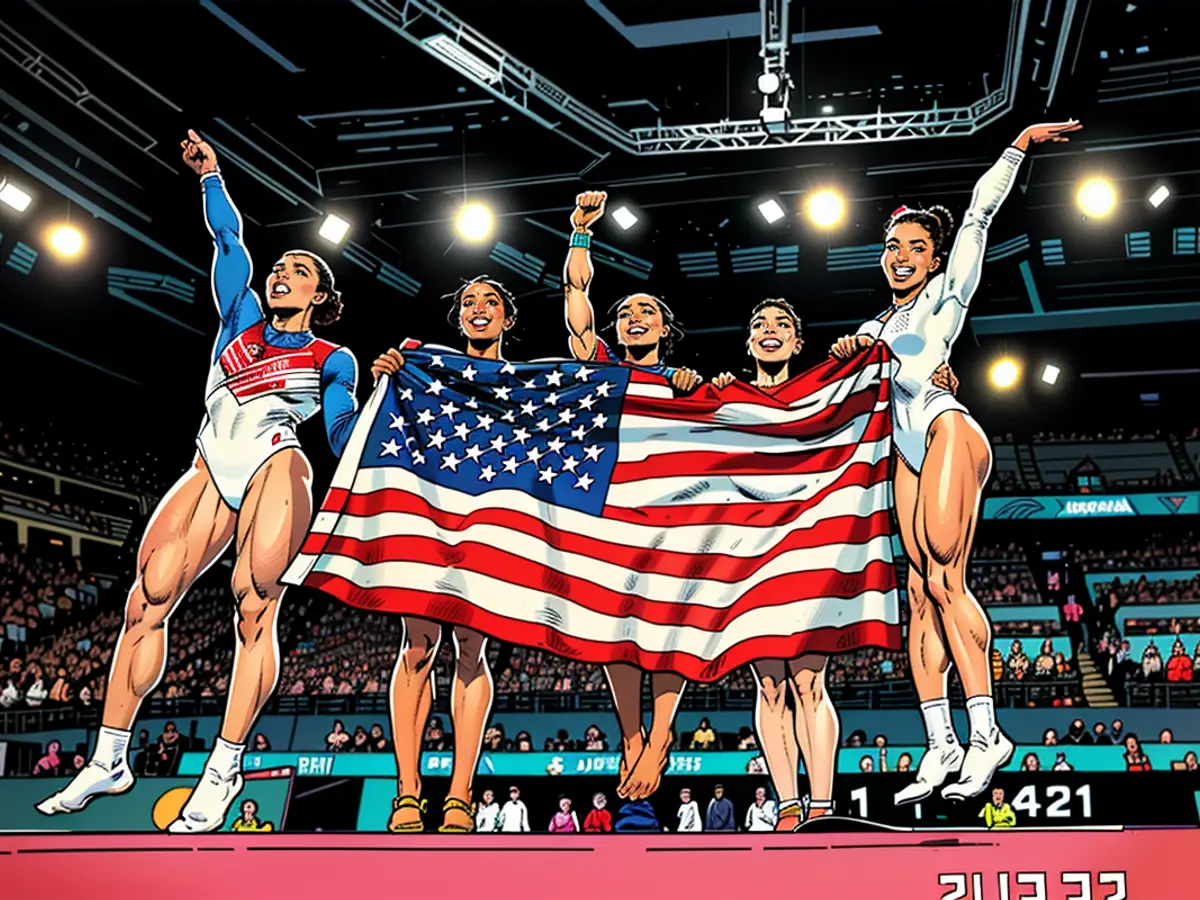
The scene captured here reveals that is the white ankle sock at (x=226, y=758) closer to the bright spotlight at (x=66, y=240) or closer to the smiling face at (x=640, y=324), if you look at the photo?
the smiling face at (x=640, y=324)

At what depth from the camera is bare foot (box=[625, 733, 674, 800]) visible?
6.08 meters

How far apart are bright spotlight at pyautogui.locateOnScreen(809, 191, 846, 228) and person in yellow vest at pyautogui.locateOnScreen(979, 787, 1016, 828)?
346cm

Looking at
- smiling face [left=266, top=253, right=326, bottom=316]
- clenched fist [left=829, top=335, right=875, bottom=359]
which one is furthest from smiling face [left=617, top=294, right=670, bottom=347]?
smiling face [left=266, top=253, right=326, bottom=316]

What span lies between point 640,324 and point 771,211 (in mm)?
1302

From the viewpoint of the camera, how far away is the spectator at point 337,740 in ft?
22.5

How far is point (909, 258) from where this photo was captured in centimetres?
653

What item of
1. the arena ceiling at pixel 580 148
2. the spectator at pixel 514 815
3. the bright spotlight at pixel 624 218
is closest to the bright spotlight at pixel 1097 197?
the arena ceiling at pixel 580 148

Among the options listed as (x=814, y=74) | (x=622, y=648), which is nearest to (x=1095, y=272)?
(x=814, y=74)

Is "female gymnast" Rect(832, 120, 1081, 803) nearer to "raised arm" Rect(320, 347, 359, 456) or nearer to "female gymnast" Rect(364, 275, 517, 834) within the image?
"female gymnast" Rect(364, 275, 517, 834)

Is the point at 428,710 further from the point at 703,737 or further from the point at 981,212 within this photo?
the point at 981,212

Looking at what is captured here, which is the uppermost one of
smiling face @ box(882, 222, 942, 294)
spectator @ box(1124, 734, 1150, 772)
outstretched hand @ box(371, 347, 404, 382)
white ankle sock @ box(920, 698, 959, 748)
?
smiling face @ box(882, 222, 942, 294)

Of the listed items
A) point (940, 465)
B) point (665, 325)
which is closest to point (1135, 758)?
point (940, 465)

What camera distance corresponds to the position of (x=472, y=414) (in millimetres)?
6434

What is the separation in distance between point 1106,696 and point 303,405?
5297mm
